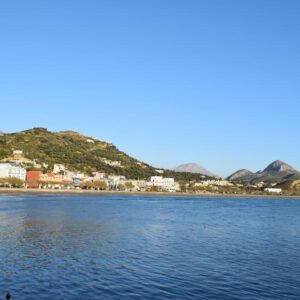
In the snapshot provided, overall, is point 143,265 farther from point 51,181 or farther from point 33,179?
point 51,181

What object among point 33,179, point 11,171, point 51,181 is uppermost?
point 11,171

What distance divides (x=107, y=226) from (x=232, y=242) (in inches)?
648

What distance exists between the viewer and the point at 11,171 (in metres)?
179

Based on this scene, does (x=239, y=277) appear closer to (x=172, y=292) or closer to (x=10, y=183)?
(x=172, y=292)

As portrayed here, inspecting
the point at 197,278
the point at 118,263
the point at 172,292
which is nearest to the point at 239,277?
the point at 197,278

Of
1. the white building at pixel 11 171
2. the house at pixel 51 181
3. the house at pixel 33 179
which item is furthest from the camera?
the house at pixel 51 181

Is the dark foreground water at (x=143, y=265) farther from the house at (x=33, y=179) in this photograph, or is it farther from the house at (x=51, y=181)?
the house at (x=51, y=181)

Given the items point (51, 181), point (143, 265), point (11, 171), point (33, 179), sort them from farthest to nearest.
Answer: point (51, 181) → point (33, 179) → point (11, 171) → point (143, 265)

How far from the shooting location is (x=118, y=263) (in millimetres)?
27500

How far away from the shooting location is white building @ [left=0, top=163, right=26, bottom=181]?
582 feet

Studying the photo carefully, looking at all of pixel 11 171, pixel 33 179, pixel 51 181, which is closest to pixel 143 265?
pixel 11 171

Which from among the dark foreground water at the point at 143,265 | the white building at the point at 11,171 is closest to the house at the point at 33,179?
the white building at the point at 11,171

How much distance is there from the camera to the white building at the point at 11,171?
582ft

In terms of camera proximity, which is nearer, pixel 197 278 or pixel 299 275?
pixel 197 278
